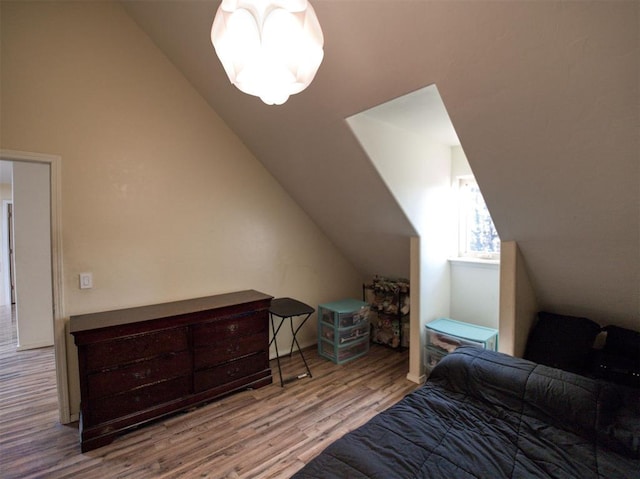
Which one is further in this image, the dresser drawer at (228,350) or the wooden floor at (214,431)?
the dresser drawer at (228,350)

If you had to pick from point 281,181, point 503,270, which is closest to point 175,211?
point 281,181

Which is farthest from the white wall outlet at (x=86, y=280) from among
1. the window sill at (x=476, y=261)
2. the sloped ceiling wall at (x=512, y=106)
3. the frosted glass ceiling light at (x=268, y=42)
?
the window sill at (x=476, y=261)

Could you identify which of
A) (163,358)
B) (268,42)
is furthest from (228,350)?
(268,42)

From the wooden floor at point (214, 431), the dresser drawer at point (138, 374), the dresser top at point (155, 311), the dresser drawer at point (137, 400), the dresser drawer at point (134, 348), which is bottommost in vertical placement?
the wooden floor at point (214, 431)

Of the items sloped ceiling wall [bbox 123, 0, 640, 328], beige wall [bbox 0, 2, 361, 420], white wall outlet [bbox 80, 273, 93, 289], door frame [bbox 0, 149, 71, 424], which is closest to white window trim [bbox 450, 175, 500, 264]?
sloped ceiling wall [bbox 123, 0, 640, 328]

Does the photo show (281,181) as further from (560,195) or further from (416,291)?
(560,195)

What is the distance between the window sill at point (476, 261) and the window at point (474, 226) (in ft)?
0.24

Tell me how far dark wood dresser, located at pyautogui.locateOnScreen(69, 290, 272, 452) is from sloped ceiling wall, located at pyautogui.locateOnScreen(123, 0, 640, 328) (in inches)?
61.9

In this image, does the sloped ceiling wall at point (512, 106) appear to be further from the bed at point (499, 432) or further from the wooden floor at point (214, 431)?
the wooden floor at point (214, 431)

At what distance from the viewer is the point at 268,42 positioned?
102 cm

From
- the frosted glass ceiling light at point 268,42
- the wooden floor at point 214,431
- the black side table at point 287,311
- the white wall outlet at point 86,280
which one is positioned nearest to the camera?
the frosted glass ceiling light at point 268,42

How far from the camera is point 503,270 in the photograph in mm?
2357

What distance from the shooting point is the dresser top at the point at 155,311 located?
211 centimetres

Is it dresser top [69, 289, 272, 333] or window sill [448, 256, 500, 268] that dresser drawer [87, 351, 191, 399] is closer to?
dresser top [69, 289, 272, 333]
